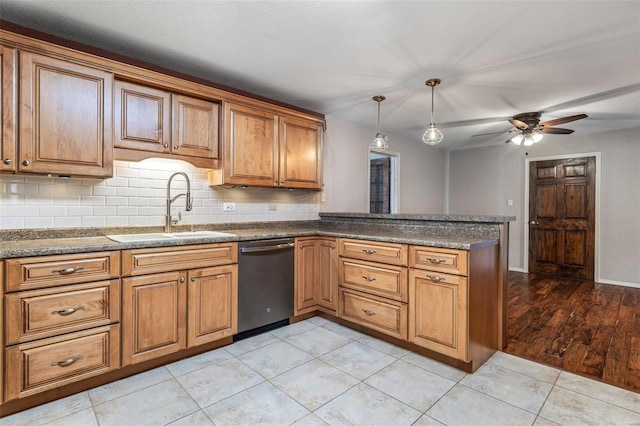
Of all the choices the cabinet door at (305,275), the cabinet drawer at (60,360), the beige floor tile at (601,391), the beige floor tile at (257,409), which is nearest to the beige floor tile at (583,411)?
the beige floor tile at (601,391)

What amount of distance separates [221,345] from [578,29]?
3.36 meters

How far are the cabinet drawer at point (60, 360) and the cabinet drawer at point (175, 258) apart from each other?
39 centimetres

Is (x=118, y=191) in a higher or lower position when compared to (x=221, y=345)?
higher

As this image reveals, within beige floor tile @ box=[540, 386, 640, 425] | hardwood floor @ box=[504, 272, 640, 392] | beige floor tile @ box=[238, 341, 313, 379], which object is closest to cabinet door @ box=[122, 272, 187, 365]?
beige floor tile @ box=[238, 341, 313, 379]

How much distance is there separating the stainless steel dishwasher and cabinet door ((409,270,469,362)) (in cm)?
111

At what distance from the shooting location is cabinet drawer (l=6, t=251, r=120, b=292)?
1.73m

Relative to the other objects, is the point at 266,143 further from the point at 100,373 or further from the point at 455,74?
the point at 100,373

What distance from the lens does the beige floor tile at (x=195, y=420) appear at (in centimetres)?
168

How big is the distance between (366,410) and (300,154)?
2.40m

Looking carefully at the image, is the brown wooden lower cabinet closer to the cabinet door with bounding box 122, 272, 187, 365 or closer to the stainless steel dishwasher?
the stainless steel dishwasher

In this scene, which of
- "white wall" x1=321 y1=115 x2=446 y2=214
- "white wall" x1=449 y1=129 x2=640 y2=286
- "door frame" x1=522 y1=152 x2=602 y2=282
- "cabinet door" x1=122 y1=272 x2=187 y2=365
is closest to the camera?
"cabinet door" x1=122 y1=272 x2=187 y2=365

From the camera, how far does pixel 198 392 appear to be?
1965 millimetres

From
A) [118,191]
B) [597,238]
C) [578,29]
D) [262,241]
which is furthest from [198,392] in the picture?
[597,238]

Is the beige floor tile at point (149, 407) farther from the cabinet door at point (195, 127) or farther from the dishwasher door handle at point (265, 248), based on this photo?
the cabinet door at point (195, 127)
